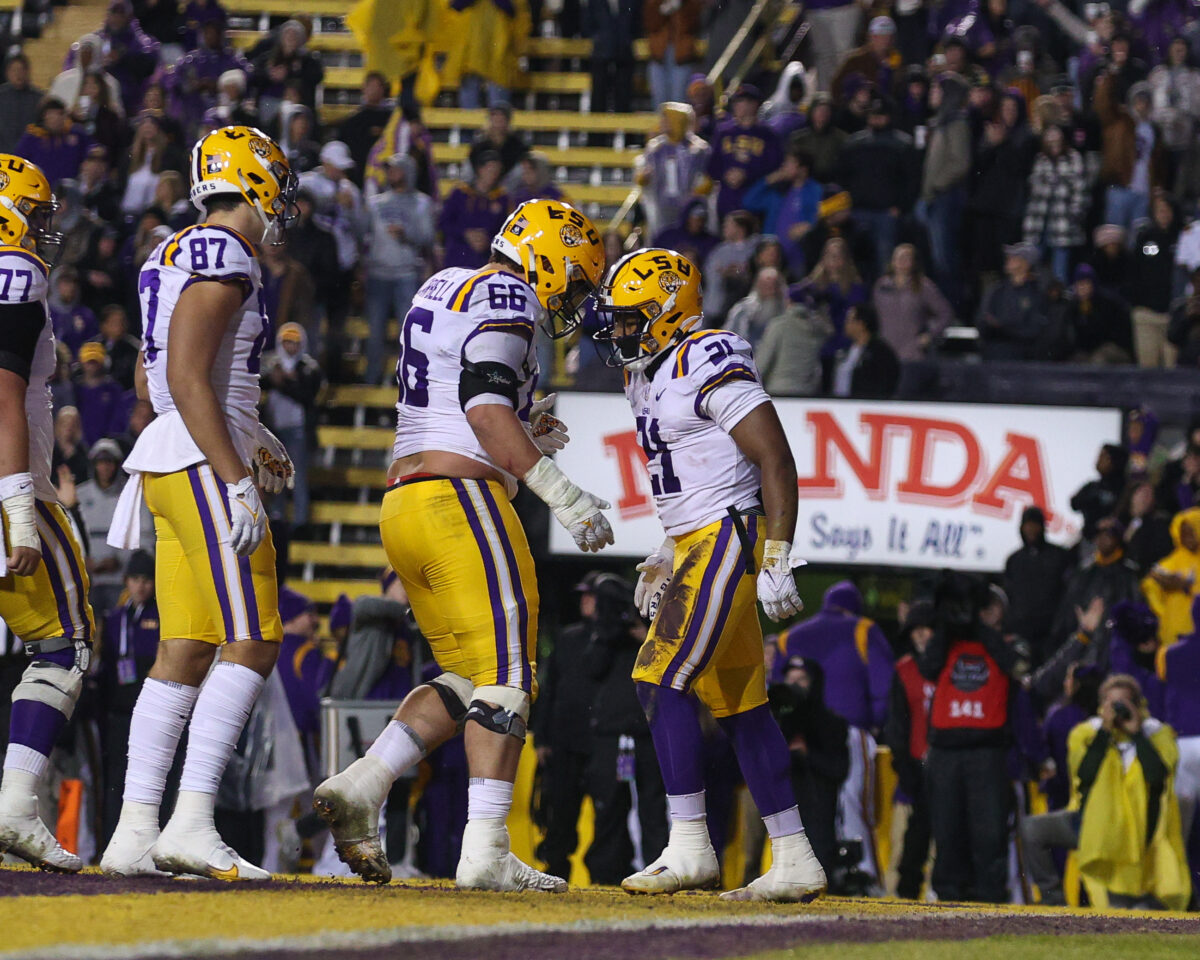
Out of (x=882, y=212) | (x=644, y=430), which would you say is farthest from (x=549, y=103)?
(x=644, y=430)

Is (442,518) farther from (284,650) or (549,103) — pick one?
(549,103)

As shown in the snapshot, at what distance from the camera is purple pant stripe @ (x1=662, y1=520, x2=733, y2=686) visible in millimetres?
6633

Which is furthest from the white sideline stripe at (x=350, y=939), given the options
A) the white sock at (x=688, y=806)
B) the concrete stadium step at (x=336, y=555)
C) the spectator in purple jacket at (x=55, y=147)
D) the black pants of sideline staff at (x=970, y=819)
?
the spectator in purple jacket at (x=55, y=147)

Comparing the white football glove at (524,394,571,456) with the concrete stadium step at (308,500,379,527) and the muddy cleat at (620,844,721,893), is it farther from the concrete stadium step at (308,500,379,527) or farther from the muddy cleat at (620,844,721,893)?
the concrete stadium step at (308,500,379,527)

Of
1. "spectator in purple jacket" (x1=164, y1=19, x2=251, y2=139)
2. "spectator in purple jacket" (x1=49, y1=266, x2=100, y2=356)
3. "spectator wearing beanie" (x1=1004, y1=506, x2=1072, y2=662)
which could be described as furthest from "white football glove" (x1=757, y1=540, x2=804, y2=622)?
"spectator in purple jacket" (x1=164, y1=19, x2=251, y2=139)

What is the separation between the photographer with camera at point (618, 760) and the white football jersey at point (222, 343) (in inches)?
211

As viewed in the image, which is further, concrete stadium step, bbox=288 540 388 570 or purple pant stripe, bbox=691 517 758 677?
concrete stadium step, bbox=288 540 388 570

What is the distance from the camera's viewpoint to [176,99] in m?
18.8

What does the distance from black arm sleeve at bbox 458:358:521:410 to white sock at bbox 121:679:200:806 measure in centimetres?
129

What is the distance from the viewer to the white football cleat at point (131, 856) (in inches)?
243

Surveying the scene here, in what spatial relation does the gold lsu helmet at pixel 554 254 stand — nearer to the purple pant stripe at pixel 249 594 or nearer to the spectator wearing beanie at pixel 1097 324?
the purple pant stripe at pixel 249 594

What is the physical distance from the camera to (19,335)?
638 cm

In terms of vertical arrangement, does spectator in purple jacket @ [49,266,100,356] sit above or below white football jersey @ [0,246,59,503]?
above

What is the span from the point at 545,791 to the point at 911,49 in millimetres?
9903
